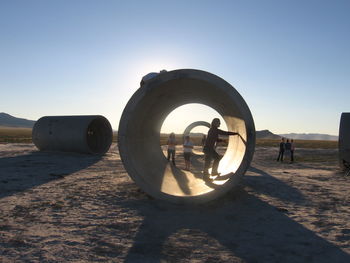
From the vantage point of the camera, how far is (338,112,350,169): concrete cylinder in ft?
39.5

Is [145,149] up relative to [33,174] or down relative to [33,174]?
up

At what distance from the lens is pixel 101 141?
1962 centimetres

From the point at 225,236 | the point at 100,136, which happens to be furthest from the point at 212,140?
the point at 100,136

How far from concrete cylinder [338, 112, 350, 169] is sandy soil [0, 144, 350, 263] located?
175 inches

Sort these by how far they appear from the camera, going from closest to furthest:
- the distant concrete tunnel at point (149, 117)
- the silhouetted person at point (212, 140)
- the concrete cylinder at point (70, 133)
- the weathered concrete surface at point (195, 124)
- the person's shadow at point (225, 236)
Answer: the person's shadow at point (225, 236) → the distant concrete tunnel at point (149, 117) → the silhouetted person at point (212, 140) → the concrete cylinder at point (70, 133) → the weathered concrete surface at point (195, 124)

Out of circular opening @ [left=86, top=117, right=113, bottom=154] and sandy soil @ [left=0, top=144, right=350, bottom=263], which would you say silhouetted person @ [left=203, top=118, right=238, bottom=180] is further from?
circular opening @ [left=86, top=117, right=113, bottom=154]

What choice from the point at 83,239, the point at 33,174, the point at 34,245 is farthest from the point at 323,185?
the point at 33,174

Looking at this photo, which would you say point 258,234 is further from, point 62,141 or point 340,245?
point 62,141

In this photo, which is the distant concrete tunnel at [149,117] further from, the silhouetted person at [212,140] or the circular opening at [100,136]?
the circular opening at [100,136]

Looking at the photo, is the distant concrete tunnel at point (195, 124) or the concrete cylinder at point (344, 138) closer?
the concrete cylinder at point (344, 138)

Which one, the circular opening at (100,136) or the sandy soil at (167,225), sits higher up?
the circular opening at (100,136)

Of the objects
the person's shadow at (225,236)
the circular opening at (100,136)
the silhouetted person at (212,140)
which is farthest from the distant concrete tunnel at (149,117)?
the circular opening at (100,136)

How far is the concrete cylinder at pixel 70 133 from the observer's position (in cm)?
1672

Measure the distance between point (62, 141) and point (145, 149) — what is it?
10.2 meters
